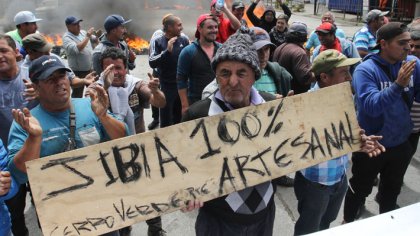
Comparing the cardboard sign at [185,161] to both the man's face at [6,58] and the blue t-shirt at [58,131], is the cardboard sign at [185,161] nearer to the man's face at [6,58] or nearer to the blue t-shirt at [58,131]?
the blue t-shirt at [58,131]

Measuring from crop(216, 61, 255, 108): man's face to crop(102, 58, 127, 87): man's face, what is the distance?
1276 mm

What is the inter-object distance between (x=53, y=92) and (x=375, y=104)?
2.14 m

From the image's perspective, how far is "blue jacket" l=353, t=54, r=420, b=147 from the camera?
8.88ft

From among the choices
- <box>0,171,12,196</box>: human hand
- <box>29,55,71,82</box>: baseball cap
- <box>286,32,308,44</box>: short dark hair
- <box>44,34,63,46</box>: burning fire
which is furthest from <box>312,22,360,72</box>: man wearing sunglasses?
<box>44,34,63,46</box>: burning fire

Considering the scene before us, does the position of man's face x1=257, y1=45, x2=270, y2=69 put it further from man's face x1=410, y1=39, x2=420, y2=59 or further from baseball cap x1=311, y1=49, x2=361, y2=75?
man's face x1=410, y1=39, x2=420, y2=59

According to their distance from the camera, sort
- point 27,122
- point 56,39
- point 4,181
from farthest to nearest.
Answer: point 56,39, point 4,181, point 27,122

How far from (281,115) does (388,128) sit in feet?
4.27

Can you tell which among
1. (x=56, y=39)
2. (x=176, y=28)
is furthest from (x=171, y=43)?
(x=56, y=39)

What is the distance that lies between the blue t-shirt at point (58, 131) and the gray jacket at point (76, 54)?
3922mm

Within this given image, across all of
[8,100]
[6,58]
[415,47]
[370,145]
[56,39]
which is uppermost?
[6,58]

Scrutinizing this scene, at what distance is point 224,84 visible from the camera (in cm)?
196

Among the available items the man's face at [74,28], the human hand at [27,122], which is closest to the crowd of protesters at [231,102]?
the human hand at [27,122]

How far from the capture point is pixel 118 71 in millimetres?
3016

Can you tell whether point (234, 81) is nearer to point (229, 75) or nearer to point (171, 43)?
point (229, 75)
